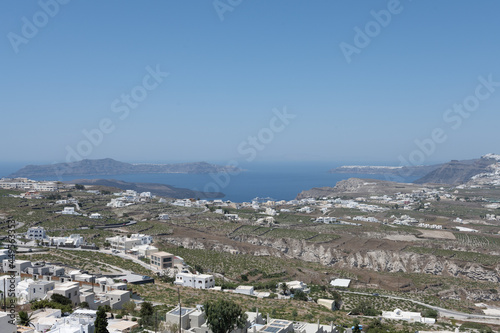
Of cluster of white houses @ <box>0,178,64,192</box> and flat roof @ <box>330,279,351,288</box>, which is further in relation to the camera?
cluster of white houses @ <box>0,178,64,192</box>

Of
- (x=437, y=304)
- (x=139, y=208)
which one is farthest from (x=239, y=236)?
(x=437, y=304)

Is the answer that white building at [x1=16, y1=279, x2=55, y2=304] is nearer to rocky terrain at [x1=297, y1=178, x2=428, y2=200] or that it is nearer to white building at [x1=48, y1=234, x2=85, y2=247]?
white building at [x1=48, y1=234, x2=85, y2=247]

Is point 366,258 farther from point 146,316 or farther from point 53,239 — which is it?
point 146,316

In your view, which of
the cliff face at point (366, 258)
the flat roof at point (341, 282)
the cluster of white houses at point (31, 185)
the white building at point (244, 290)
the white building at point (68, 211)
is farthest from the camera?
the cluster of white houses at point (31, 185)

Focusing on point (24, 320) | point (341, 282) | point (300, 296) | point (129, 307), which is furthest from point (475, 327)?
point (24, 320)

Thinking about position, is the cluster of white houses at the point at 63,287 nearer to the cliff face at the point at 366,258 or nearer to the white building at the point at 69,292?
the white building at the point at 69,292

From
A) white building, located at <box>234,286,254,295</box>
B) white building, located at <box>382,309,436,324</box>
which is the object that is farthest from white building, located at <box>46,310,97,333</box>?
white building, located at <box>382,309,436,324</box>

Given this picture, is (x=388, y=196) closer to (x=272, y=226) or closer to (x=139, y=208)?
(x=272, y=226)

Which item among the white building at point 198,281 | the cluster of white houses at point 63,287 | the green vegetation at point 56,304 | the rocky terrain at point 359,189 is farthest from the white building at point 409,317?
the rocky terrain at point 359,189

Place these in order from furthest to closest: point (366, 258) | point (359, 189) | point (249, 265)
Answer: point (359, 189) → point (366, 258) → point (249, 265)

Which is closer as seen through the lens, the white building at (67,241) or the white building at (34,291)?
the white building at (34,291)
